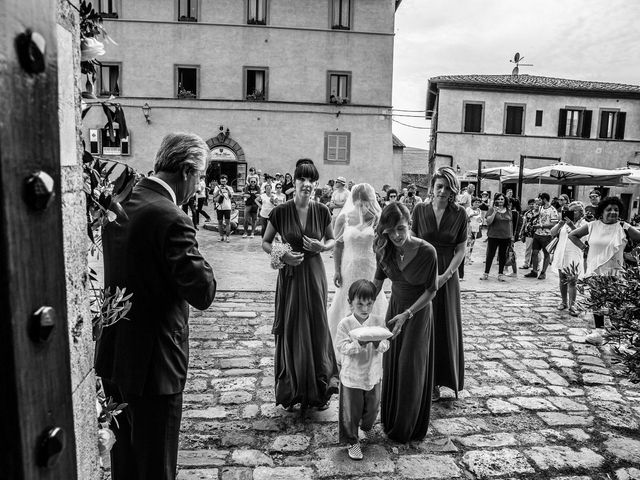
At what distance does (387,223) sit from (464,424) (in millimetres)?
1922

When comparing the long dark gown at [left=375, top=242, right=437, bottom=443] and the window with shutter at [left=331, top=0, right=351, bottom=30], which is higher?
the window with shutter at [left=331, top=0, right=351, bottom=30]

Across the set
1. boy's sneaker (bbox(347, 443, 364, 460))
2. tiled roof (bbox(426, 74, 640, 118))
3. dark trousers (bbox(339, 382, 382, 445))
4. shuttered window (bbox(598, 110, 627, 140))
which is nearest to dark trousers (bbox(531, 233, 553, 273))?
dark trousers (bbox(339, 382, 382, 445))

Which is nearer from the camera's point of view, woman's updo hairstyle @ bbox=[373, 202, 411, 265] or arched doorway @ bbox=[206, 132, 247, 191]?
woman's updo hairstyle @ bbox=[373, 202, 411, 265]

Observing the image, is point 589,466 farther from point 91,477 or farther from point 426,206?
point 91,477

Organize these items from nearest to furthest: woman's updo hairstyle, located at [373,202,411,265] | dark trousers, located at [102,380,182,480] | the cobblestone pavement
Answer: dark trousers, located at [102,380,182,480], the cobblestone pavement, woman's updo hairstyle, located at [373,202,411,265]

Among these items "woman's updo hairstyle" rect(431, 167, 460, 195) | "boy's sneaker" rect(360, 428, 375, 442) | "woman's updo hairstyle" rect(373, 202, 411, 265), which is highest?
"woman's updo hairstyle" rect(431, 167, 460, 195)

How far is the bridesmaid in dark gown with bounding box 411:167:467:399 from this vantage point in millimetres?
4855

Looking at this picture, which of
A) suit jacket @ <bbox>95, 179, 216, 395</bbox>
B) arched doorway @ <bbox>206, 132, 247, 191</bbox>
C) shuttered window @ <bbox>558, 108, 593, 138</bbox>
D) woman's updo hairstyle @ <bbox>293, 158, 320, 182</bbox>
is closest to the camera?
suit jacket @ <bbox>95, 179, 216, 395</bbox>

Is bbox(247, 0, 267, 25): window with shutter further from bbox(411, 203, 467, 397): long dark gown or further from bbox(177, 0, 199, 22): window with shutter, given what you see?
bbox(411, 203, 467, 397): long dark gown

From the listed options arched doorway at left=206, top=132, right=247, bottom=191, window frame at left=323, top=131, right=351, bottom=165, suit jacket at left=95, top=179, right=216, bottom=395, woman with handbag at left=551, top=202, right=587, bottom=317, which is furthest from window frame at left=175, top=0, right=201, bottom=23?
suit jacket at left=95, top=179, right=216, bottom=395

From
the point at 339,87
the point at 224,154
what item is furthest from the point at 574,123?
the point at 224,154

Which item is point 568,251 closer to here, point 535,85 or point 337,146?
point 337,146

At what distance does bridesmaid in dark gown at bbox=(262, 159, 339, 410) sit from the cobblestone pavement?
0.80ft

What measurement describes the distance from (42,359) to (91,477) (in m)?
1.26
